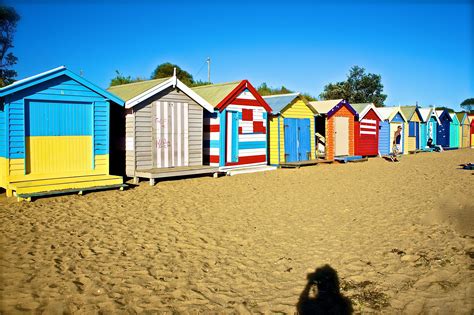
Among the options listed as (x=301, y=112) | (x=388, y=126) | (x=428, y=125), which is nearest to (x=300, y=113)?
(x=301, y=112)

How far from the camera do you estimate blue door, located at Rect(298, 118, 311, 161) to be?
2000cm

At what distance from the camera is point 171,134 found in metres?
13.8

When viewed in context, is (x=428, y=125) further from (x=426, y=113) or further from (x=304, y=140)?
(x=304, y=140)

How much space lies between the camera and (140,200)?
398 inches

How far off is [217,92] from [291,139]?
5057mm

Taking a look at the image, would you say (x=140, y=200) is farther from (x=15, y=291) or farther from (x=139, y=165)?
(x=15, y=291)

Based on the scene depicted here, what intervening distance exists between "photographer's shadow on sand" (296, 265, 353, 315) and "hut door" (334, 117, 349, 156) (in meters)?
17.0

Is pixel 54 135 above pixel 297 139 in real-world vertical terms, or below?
below

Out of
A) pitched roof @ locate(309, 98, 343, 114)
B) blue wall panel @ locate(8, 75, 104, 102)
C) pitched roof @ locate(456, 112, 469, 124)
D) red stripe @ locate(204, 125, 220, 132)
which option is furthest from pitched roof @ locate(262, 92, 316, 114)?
pitched roof @ locate(456, 112, 469, 124)

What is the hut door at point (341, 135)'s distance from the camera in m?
21.8

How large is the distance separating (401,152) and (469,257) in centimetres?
2477

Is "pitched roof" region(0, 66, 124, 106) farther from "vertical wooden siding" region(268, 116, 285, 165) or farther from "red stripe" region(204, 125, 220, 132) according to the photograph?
"vertical wooden siding" region(268, 116, 285, 165)

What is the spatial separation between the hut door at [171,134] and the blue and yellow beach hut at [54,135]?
198cm

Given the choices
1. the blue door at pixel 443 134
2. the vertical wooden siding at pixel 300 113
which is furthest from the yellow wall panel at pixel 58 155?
the blue door at pixel 443 134
